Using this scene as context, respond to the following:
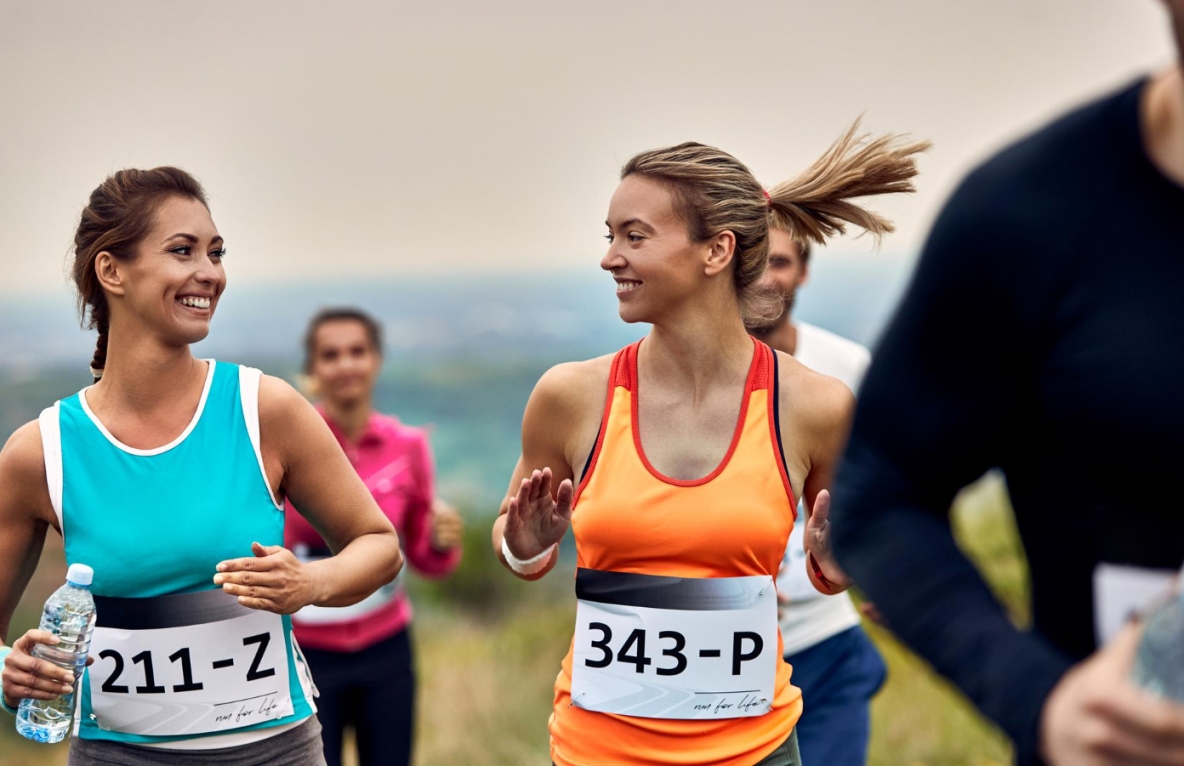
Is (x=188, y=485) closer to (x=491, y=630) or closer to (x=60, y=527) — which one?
(x=60, y=527)

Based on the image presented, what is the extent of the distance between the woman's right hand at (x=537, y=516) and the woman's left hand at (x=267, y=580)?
0.50 metres

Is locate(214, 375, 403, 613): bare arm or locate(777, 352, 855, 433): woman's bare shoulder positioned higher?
locate(777, 352, 855, 433): woman's bare shoulder

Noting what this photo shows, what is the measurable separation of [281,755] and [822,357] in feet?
7.42

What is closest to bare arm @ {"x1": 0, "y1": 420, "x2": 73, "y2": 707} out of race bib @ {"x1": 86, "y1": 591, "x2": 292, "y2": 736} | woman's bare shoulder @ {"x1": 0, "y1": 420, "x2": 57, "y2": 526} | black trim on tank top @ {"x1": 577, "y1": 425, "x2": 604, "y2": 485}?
woman's bare shoulder @ {"x1": 0, "y1": 420, "x2": 57, "y2": 526}

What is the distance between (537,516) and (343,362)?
7.94 feet

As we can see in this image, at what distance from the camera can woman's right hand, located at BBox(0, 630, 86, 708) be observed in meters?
2.80

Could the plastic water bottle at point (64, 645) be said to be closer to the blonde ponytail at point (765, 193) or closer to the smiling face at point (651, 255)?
the smiling face at point (651, 255)

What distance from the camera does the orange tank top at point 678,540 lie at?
120 inches

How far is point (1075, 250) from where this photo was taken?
4.40 feet

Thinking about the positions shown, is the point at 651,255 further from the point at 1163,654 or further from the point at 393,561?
the point at 1163,654

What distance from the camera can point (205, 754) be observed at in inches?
118

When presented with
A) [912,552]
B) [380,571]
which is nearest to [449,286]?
[380,571]

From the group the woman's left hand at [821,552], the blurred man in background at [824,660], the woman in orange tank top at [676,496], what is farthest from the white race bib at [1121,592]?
the blurred man in background at [824,660]

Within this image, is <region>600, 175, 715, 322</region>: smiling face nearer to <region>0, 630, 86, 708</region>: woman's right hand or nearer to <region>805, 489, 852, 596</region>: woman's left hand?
<region>805, 489, 852, 596</region>: woman's left hand
